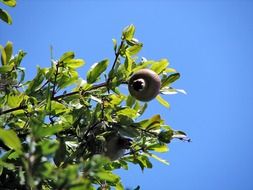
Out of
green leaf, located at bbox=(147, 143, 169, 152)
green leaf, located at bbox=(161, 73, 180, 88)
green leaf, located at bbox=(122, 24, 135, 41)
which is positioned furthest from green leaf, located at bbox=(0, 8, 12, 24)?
green leaf, located at bbox=(147, 143, 169, 152)

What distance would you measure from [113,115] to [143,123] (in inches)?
7.4

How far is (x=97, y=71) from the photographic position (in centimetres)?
210

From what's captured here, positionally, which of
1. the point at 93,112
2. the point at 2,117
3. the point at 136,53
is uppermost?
the point at 136,53

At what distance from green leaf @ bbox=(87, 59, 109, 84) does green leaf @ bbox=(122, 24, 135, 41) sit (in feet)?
0.61

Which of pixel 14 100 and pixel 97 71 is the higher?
pixel 97 71

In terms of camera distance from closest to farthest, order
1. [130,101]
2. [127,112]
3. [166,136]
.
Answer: [166,136] → [127,112] → [130,101]

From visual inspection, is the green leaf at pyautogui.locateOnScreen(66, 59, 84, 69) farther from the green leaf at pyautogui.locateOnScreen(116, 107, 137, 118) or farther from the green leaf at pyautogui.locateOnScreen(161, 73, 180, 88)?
the green leaf at pyautogui.locateOnScreen(161, 73, 180, 88)

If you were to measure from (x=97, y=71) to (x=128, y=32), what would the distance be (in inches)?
12.0

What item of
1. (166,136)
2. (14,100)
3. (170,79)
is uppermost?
(170,79)

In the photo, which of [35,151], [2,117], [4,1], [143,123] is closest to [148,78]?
[143,123]

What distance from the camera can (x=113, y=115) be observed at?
2.05 metres

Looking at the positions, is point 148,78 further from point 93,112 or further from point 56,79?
point 56,79

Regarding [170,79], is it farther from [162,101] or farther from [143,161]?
[143,161]

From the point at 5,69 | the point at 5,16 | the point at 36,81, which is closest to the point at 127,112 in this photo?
the point at 36,81
